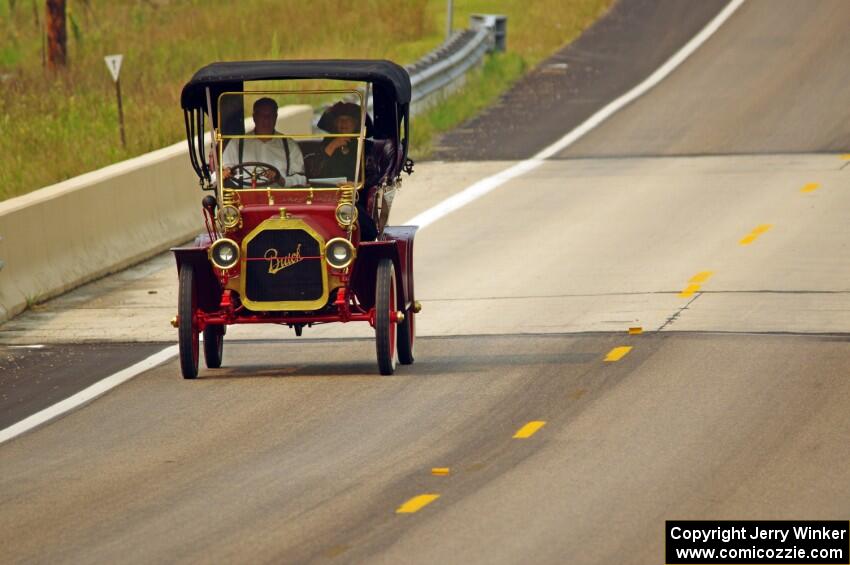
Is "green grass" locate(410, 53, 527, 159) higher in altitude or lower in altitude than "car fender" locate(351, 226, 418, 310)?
lower

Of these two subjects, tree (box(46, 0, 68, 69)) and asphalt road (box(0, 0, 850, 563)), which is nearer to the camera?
asphalt road (box(0, 0, 850, 563))

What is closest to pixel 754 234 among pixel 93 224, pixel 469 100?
pixel 93 224

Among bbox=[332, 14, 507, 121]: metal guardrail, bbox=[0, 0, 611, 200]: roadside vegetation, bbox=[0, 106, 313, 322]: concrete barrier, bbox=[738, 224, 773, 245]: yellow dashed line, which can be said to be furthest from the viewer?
bbox=[332, 14, 507, 121]: metal guardrail

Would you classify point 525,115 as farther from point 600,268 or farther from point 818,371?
point 818,371

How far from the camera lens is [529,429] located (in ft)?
39.9

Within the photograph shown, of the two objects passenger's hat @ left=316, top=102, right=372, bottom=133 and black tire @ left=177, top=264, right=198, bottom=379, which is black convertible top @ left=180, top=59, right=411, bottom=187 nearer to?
passenger's hat @ left=316, top=102, right=372, bottom=133

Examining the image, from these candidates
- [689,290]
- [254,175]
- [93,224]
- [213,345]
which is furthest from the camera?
[93,224]

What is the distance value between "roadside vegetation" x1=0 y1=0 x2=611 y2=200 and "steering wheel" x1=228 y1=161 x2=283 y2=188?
8618 mm

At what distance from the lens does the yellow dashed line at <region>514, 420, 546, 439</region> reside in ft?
39.2

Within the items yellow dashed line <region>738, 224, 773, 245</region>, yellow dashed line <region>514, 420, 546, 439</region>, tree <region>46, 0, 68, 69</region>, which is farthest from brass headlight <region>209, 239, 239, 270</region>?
tree <region>46, 0, 68, 69</region>

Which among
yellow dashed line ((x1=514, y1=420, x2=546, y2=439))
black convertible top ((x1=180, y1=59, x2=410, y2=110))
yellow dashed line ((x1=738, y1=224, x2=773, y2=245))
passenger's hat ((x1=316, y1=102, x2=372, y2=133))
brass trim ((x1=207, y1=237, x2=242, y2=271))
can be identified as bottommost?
yellow dashed line ((x1=738, y1=224, x2=773, y2=245))

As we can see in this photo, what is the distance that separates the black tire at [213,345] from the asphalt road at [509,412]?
0.76 ft

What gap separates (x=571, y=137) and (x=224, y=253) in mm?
14489

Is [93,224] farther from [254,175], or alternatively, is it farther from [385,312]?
[385,312]
